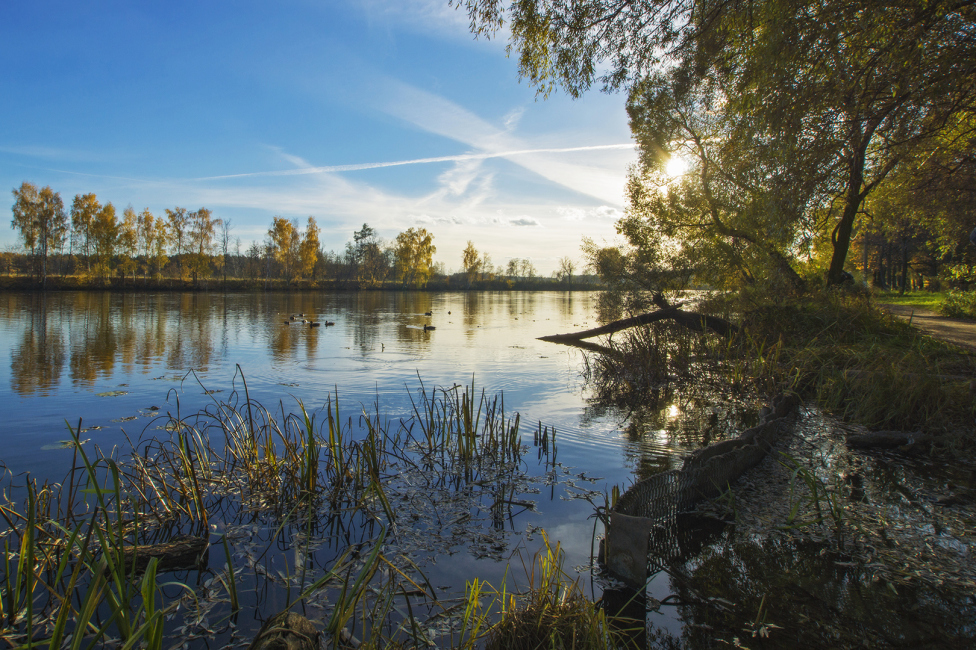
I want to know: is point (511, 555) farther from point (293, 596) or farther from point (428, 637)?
point (293, 596)

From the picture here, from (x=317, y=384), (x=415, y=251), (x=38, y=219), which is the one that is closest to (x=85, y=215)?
(x=38, y=219)

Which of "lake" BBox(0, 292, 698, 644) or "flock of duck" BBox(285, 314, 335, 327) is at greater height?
Result: "flock of duck" BBox(285, 314, 335, 327)

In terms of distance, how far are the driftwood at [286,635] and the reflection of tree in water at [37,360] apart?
1076 centimetres

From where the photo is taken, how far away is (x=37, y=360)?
1352cm

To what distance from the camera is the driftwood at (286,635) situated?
2.39 meters

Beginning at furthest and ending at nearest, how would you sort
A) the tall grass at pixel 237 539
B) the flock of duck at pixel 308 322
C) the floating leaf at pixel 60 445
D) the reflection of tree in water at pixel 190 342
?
the flock of duck at pixel 308 322
the reflection of tree in water at pixel 190 342
the floating leaf at pixel 60 445
the tall grass at pixel 237 539

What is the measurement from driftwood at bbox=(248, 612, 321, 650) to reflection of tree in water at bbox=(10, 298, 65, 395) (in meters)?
10.8

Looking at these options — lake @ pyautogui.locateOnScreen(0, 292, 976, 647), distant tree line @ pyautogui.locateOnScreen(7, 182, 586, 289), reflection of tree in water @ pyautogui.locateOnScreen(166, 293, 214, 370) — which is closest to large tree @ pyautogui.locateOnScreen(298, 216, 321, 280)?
distant tree line @ pyautogui.locateOnScreen(7, 182, 586, 289)

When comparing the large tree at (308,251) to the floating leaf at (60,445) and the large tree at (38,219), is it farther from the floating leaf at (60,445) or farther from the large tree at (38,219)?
the floating leaf at (60,445)

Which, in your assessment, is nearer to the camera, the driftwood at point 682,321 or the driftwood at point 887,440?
the driftwood at point 887,440

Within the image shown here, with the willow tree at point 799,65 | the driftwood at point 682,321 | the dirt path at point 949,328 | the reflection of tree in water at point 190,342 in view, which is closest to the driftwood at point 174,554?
the willow tree at point 799,65

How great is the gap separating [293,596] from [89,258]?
75125 mm

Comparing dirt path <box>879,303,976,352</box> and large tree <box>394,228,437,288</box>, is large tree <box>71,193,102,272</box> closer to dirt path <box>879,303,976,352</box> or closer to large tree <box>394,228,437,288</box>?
large tree <box>394,228,437,288</box>

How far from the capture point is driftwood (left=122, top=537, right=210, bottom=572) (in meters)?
3.67
